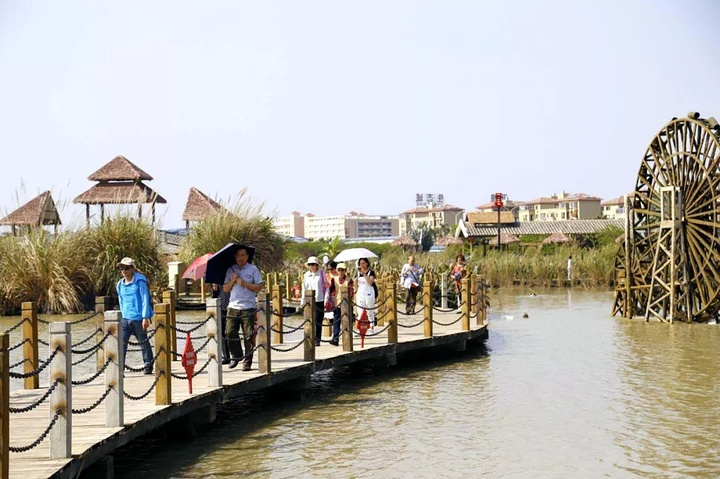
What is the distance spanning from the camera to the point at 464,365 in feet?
68.2

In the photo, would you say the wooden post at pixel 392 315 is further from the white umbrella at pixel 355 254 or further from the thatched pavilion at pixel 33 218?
the thatched pavilion at pixel 33 218

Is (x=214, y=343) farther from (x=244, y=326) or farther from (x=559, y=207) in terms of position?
(x=559, y=207)

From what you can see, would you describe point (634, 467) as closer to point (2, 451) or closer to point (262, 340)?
point (262, 340)

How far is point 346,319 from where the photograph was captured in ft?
58.2

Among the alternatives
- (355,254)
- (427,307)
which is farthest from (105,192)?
(427,307)

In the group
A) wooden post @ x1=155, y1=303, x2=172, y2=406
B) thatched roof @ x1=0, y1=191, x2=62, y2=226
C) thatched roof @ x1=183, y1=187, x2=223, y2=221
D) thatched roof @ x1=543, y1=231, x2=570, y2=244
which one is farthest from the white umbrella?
thatched roof @ x1=543, y1=231, x2=570, y2=244

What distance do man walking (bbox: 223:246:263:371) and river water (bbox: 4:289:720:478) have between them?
1.19 m

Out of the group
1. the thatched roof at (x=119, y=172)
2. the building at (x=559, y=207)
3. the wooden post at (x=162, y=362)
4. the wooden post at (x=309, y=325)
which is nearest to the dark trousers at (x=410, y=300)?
the wooden post at (x=309, y=325)

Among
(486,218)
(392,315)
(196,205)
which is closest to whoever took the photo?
(392,315)

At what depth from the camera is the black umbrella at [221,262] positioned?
14.8m

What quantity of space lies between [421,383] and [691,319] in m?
14.0

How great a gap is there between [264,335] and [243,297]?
662 millimetres

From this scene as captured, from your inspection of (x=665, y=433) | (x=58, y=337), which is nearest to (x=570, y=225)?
(x=665, y=433)

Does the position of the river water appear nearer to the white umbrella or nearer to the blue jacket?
the blue jacket
